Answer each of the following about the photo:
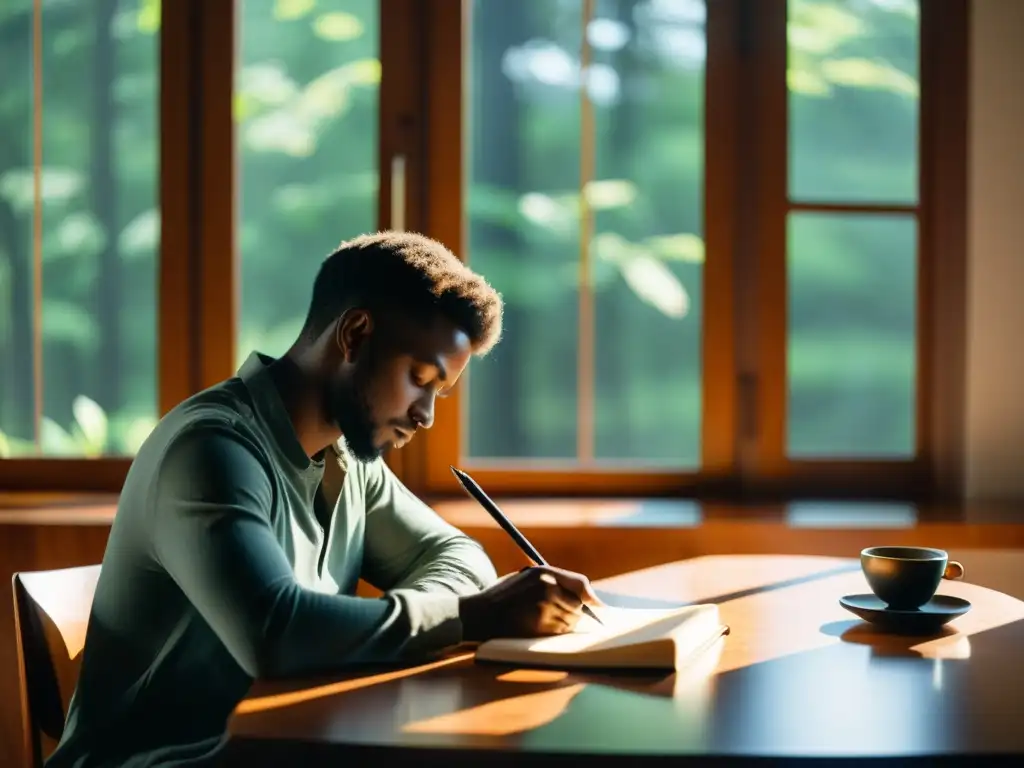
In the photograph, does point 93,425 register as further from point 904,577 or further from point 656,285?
point 904,577

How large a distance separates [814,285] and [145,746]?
2044mm

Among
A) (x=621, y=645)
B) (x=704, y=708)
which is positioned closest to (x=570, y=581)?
(x=621, y=645)

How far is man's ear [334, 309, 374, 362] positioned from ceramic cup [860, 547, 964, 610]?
28.6 inches

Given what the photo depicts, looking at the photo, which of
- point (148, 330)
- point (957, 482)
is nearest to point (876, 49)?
point (957, 482)

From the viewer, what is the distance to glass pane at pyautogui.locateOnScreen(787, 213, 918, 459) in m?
2.87

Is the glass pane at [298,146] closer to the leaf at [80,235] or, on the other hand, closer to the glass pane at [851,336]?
the leaf at [80,235]

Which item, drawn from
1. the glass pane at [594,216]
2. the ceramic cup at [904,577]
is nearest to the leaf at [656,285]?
the glass pane at [594,216]

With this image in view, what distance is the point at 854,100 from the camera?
289 cm

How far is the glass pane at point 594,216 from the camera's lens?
9.32 ft

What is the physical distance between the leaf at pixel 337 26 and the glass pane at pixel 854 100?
1086mm

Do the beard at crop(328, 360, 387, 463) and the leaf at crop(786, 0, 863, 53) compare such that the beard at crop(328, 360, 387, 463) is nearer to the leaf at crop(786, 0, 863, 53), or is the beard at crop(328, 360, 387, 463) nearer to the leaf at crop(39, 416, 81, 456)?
the leaf at crop(39, 416, 81, 456)

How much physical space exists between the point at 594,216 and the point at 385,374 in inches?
54.9

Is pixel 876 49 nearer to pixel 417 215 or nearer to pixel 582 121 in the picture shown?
pixel 582 121

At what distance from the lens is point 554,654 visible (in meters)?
1.26
